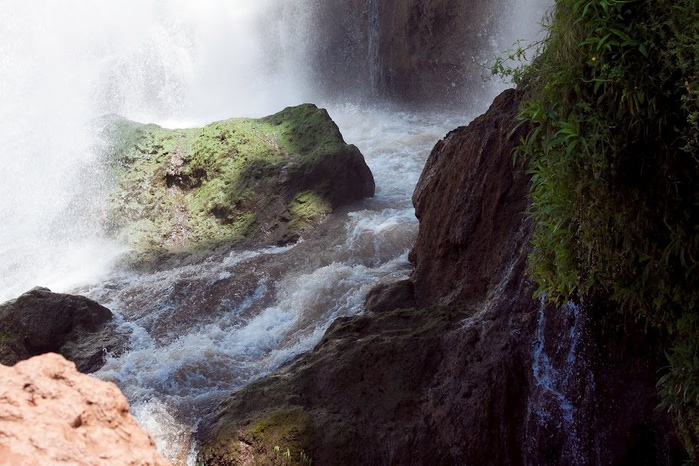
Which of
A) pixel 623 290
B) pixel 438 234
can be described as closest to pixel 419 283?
pixel 438 234

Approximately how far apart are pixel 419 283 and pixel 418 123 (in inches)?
324

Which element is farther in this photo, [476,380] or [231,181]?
[231,181]

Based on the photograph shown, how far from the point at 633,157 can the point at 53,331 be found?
5.60 metres

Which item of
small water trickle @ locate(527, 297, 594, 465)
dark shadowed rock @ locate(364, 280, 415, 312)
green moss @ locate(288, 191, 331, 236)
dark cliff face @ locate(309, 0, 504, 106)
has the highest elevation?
dark cliff face @ locate(309, 0, 504, 106)

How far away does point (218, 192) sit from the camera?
988cm

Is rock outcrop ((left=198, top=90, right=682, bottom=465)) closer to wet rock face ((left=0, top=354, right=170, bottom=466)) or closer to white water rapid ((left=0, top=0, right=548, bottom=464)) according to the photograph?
white water rapid ((left=0, top=0, right=548, bottom=464))

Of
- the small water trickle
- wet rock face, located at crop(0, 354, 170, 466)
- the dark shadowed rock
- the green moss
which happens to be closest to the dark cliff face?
the green moss

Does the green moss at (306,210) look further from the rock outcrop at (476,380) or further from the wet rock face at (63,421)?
the wet rock face at (63,421)

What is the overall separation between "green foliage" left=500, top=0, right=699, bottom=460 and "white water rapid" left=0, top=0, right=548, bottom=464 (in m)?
2.88

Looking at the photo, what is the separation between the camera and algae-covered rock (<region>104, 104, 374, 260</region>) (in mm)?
9344

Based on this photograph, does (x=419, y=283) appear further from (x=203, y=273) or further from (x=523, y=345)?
(x=203, y=273)

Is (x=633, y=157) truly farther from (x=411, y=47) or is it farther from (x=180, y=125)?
(x=180, y=125)

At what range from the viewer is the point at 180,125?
50.5 feet

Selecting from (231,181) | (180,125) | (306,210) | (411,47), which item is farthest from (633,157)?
(180,125)
